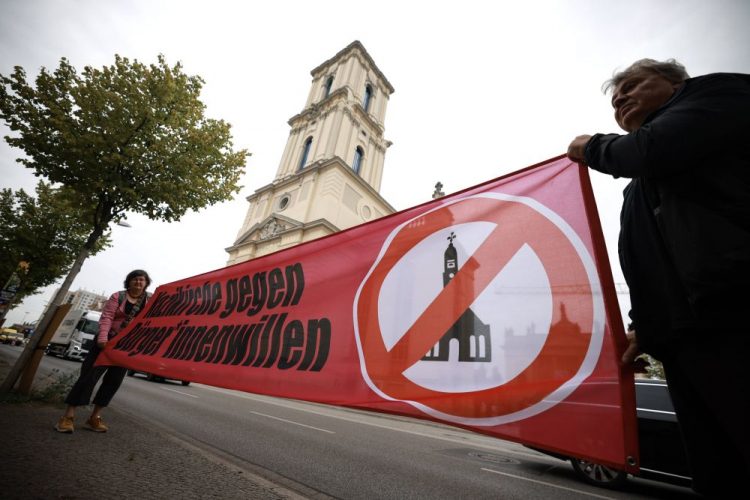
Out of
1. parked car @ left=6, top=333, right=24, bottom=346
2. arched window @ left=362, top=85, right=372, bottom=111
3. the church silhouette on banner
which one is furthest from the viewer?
parked car @ left=6, top=333, right=24, bottom=346

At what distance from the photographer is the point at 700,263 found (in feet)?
3.27

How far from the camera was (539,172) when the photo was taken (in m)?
2.01

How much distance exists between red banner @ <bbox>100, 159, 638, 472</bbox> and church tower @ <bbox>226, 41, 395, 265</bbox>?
2044 cm

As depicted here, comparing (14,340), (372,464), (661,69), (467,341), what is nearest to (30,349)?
(372,464)

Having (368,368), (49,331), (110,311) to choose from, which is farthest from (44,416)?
(368,368)

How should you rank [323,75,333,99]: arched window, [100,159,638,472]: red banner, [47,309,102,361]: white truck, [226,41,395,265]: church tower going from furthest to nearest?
[323,75,333,99]: arched window < [226,41,395,265]: church tower < [47,309,102,361]: white truck < [100,159,638,472]: red banner

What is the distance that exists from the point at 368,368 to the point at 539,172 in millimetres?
1739

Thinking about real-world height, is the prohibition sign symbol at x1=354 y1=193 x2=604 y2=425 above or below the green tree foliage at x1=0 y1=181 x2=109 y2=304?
below

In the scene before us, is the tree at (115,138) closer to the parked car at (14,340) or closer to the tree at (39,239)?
the tree at (39,239)

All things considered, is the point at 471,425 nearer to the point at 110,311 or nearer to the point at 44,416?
the point at 110,311

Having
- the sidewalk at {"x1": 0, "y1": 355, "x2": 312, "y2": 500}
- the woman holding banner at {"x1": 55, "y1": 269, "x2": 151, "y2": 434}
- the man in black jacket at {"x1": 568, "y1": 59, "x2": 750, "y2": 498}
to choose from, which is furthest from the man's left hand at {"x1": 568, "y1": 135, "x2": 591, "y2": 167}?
the woman holding banner at {"x1": 55, "y1": 269, "x2": 151, "y2": 434}

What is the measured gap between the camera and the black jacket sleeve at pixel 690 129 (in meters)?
1.05

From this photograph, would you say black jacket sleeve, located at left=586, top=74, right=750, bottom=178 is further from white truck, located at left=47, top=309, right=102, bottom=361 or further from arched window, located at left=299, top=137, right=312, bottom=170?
arched window, located at left=299, top=137, right=312, bottom=170

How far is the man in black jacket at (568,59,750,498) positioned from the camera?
3.12 ft
